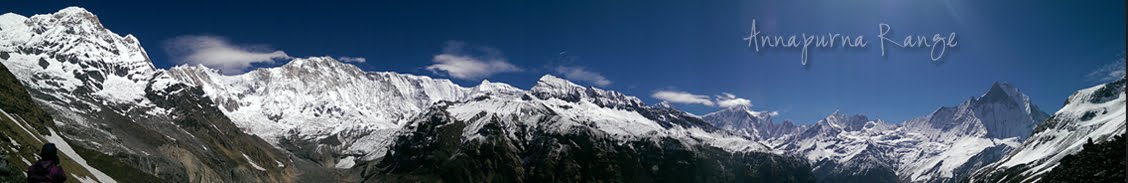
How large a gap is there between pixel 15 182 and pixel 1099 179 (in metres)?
163

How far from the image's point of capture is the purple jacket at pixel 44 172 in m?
25.4

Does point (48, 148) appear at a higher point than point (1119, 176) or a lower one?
lower

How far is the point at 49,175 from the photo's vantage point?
2566 cm

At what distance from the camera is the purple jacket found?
25.4 metres

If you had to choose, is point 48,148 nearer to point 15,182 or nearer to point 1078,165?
point 15,182

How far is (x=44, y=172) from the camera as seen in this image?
25672 mm

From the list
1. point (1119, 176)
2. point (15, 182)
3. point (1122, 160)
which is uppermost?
point (1122, 160)

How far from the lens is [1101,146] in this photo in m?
185

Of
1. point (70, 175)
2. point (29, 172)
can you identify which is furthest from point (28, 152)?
point (29, 172)

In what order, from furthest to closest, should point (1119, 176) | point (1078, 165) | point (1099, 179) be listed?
1. point (1078, 165)
2. point (1099, 179)
3. point (1119, 176)

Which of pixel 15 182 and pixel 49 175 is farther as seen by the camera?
pixel 15 182

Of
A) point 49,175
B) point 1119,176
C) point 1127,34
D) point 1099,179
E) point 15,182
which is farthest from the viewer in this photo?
point 1099,179

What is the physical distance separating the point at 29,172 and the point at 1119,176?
15174cm

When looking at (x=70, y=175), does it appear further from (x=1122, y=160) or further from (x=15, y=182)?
(x=1122, y=160)
